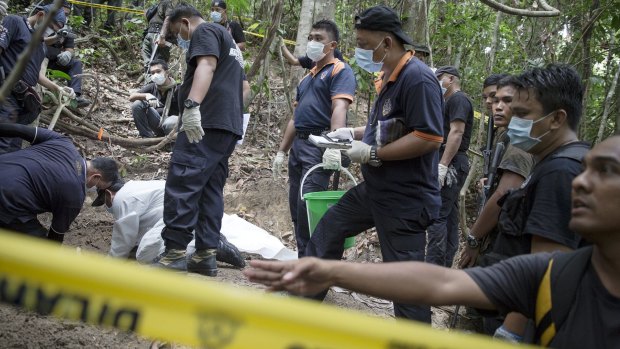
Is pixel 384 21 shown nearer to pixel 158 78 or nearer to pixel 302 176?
pixel 302 176

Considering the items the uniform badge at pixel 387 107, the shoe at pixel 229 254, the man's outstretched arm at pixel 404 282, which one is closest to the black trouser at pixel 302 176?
the shoe at pixel 229 254

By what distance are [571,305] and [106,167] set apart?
3894 mm

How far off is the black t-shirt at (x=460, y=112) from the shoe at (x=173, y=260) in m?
2.62

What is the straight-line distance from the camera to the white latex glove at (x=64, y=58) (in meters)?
8.68

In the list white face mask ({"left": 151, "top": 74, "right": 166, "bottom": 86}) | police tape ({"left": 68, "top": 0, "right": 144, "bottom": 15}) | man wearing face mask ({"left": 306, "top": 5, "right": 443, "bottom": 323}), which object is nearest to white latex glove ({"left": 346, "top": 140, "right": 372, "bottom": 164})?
man wearing face mask ({"left": 306, "top": 5, "right": 443, "bottom": 323})

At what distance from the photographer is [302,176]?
511cm

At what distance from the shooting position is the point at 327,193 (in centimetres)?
431

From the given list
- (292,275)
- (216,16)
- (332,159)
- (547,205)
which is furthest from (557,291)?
(216,16)

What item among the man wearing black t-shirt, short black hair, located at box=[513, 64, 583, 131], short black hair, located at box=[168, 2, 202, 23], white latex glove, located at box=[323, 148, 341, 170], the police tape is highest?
the police tape

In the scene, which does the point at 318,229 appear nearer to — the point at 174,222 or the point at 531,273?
the point at 174,222

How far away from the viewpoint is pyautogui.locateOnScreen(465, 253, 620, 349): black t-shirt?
1713mm

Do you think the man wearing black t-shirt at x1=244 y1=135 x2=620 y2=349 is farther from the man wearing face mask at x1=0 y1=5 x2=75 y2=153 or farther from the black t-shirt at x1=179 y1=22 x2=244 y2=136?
the man wearing face mask at x1=0 y1=5 x2=75 y2=153

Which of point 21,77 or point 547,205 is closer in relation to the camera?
point 547,205

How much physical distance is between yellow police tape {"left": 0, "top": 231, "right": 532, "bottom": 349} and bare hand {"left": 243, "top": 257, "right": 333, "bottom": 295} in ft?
1.96
